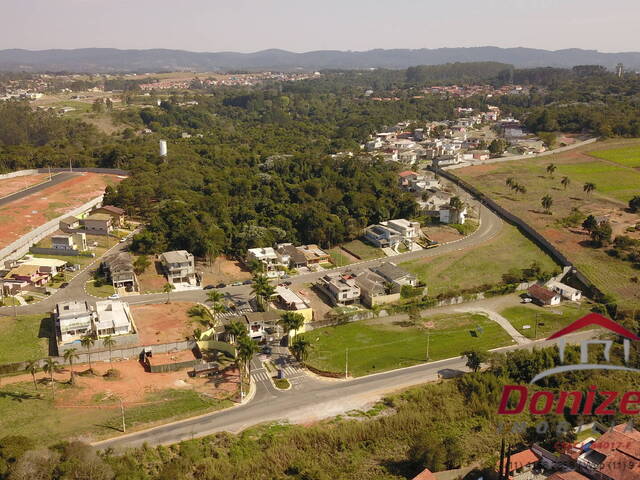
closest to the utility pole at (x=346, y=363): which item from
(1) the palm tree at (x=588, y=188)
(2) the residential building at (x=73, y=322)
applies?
(2) the residential building at (x=73, y=322)

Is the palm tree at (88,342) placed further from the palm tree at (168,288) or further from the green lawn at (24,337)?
the palm tree at (168,288)

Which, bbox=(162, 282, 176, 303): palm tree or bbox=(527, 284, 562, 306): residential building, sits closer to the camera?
bbox=(162, 282, 176, 303): palm tree

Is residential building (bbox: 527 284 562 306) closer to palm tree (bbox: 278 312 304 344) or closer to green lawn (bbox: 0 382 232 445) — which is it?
palm tree (bbox: 278 312 304 344)

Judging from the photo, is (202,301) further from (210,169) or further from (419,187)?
(419,187)

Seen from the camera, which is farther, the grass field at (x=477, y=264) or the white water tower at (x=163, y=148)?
the white water tower at (x=163, y=148)

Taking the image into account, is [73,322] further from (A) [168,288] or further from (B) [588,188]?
(B) [588,188]

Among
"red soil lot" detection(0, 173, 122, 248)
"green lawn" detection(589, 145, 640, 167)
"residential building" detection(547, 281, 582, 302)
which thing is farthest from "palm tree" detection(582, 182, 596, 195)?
"red soil lot" detection(0, 173, 122, 248)

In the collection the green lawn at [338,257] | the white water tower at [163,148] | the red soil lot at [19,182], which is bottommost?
the green lawn at [338,257]

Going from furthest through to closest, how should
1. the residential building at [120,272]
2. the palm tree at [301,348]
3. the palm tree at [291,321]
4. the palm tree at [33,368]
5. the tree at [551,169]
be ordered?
the tree at [551,169], the residential building at [120,272], the palm tree at [291,321], the palm tree at [301,348], the palm tree at [33,368]
